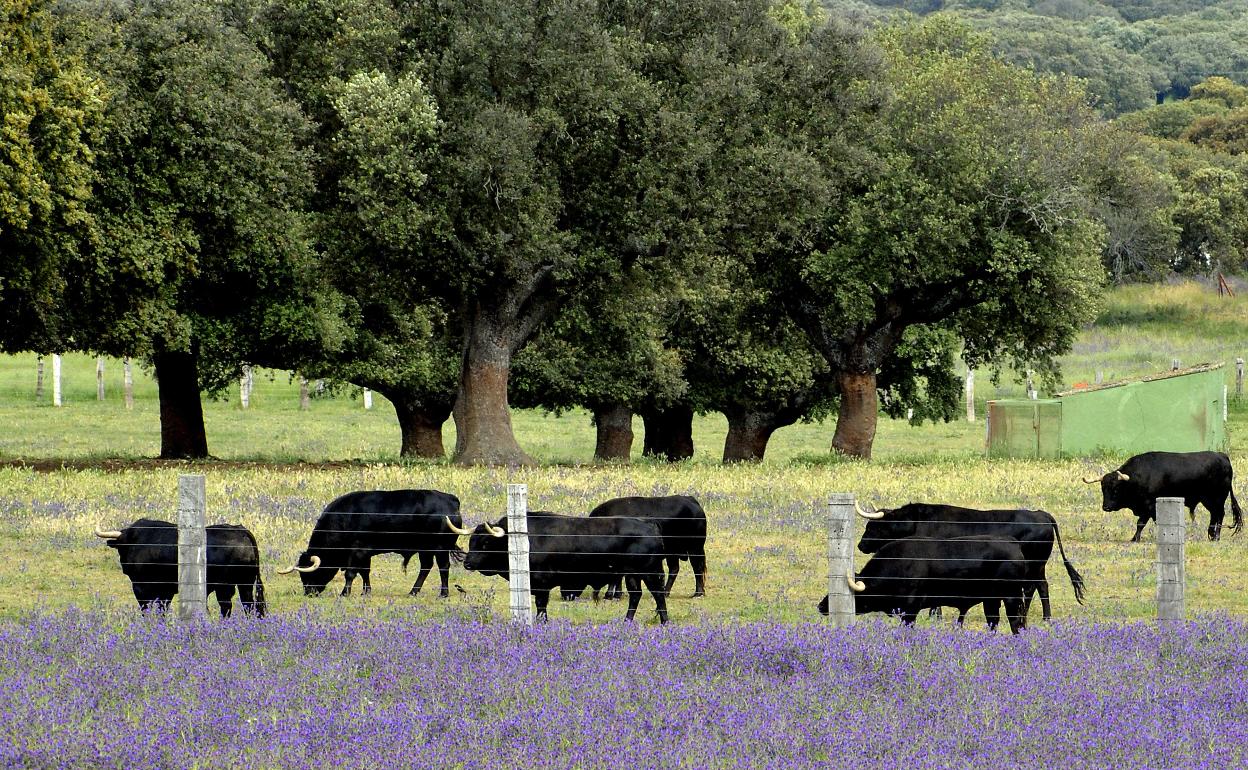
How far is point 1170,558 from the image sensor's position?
12.9m

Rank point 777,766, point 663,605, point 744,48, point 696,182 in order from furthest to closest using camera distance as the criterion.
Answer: point 744,48
point 696,182
point 663,605
point 777,766

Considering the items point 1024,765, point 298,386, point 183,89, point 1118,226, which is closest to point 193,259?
point 183,89

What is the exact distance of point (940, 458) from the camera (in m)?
36.9

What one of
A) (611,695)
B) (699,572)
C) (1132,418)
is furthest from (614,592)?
(1132,418)

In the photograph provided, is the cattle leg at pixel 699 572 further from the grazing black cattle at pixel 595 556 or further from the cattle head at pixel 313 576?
the cattle head at pixel 313 576

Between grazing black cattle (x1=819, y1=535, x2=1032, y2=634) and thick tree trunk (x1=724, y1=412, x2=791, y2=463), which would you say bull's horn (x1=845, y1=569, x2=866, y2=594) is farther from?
thick tree trunk (x1=724, y1=412, x2=791, y2=463)

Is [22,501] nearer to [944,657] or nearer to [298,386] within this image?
[944,657]

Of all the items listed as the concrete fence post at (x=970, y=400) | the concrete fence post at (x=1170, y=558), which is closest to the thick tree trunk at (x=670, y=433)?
the concrete fence post at (x=970, y=400)

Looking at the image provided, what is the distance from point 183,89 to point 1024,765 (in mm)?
28545

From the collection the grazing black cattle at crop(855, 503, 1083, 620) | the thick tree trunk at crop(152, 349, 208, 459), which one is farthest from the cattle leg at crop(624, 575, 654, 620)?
the thick tree trunk at crop(152, 349, 208, 459)

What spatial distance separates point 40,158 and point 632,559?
20.8 meters

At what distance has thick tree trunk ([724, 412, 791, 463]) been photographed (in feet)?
151

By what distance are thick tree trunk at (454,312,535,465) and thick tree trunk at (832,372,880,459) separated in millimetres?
9454

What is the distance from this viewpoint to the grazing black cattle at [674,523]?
1650 cm
